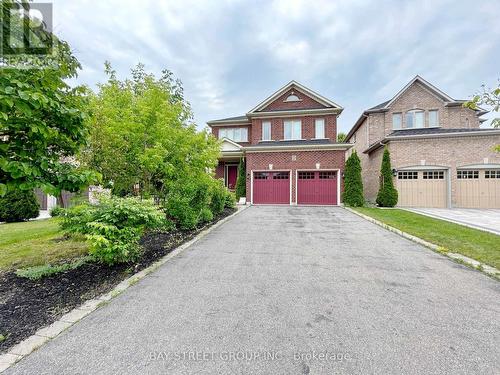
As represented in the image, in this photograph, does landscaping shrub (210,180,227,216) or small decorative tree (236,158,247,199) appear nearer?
landscaping shrub (210,180,227,216)

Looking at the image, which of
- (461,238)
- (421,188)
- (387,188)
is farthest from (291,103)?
(461,238)

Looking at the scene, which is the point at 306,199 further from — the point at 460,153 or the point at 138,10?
the point at 138,10

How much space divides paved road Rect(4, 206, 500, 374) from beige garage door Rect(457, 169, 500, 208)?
47.0ft

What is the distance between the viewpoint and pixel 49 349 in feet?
7.21

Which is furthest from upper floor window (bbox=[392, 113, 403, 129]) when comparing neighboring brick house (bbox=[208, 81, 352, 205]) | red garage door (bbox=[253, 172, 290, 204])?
red garage door (bbox=[253, 172, 290, 204])

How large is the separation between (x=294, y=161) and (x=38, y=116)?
50.3ft

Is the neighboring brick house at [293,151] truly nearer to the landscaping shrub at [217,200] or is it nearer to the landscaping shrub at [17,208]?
the landscaping shrub at [217,200]

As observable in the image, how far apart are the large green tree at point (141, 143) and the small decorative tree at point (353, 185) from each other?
37.2 feet

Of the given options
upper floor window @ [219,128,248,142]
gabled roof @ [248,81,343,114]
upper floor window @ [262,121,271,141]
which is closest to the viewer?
gabled roof @ [248,81,343,114]

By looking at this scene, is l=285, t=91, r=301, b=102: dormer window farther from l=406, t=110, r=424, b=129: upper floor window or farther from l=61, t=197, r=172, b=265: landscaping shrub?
l=61, t=197, r=172, b=265: landscaping shrub

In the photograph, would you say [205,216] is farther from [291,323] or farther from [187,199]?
[291,323]

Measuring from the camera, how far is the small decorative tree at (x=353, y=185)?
15.3 m

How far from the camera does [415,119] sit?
18.1 metres

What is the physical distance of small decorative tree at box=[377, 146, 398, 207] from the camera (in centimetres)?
1495
